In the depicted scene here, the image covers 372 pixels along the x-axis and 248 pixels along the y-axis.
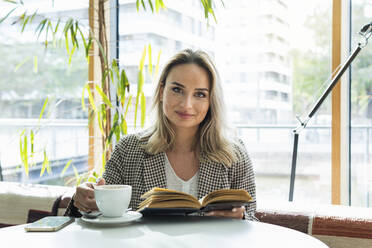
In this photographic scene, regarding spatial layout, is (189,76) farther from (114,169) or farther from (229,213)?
(229,213)

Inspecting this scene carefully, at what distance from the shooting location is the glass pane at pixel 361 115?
235cm

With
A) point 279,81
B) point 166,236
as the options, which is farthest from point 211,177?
point 279,81

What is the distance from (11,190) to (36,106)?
1351mm

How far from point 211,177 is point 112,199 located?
1.95ft

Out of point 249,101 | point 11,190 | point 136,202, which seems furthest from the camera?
point 249,101

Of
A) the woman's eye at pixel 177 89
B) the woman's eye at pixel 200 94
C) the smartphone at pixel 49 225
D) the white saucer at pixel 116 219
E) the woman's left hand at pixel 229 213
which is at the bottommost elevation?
the woman's left hand at pixel 229 213

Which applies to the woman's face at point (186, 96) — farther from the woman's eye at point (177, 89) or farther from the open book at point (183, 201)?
the open book at point (183, 201)

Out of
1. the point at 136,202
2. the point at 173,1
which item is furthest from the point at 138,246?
the point at 173,1

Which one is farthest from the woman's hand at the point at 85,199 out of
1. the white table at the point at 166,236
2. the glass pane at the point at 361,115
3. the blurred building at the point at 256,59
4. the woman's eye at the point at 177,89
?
the glass pane at the point at 361,115

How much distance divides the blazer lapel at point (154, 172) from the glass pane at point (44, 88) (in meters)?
1.47

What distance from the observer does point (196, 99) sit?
5.46 ft

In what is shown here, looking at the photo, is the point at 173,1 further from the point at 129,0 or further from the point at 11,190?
the point at 11,190

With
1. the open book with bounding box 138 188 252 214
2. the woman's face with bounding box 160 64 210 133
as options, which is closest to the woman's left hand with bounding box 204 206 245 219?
the open book with bounding box 138 188 252 214

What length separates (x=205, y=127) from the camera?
1.76 meters
